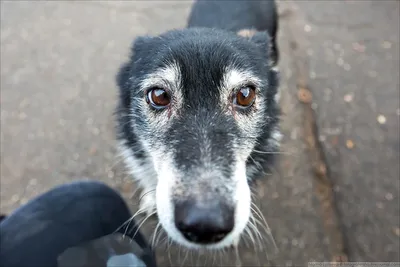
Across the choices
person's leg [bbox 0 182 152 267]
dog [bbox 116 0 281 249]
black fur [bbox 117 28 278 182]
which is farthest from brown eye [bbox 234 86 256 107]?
person's leg [bbox 0 182 152 267]

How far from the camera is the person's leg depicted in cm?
192

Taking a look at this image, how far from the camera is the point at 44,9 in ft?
12.9

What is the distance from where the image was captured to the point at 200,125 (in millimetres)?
1721

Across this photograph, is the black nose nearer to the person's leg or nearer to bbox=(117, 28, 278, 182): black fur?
bbox=(117, 28, 278, 182): black fur

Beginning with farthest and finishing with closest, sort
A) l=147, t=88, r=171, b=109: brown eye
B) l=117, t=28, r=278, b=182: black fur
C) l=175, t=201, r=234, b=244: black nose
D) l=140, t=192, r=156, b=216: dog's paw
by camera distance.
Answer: l=140, t=192, r=156, b=216: dog's paw → l=147, t=88, r=171, b=109: brown eye → l=117, t=28, r=278, b=182: black fur → l=175, t=201, r=234, b=244: black nose

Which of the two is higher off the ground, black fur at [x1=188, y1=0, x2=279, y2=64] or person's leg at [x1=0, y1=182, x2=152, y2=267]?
black fur at [x1=188, y1=0, x2=279, y2=64]

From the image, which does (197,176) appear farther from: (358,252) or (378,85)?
(378,85)

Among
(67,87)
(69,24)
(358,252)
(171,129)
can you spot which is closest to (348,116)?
(358,252)

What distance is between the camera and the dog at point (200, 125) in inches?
58.9

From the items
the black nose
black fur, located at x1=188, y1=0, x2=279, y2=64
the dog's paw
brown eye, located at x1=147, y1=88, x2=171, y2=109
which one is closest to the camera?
the black nose

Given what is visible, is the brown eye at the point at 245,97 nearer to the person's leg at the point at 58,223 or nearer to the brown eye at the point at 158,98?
the brown eye at the point at 158,98

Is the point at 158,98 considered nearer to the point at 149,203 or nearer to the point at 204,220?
the point at 204,220

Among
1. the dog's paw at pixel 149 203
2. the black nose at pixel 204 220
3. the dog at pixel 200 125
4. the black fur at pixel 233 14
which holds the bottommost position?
the dog's paw at pixel 149 203

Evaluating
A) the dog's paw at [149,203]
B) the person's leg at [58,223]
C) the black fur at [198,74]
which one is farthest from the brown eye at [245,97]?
the person's leg at [58,223]
